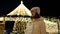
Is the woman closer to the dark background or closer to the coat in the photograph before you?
the coat

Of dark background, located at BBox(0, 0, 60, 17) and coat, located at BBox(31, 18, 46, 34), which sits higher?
dark background, located at BBox(0, 0, 60, 17)

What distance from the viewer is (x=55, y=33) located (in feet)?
9.91

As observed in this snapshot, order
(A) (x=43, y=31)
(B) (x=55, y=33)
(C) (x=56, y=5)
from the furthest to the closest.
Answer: (C) (x=56, y=5), (B) (x=55, y=33), (A) (x=43, y=31)

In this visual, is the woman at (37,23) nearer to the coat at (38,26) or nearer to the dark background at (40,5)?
the coat at (38,26)

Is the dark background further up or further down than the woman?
further up

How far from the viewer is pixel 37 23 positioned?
2.34 meters

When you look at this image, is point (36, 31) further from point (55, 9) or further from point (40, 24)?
point (55, 9)

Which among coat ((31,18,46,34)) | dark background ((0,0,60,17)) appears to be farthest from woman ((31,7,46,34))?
dark background ((0,0,60,17))

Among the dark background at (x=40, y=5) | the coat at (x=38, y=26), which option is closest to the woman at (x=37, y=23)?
the coat at (x=38, y=26)

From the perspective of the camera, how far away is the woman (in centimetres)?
228

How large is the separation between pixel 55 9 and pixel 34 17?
5.54 metres

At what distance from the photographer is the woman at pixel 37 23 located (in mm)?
2283

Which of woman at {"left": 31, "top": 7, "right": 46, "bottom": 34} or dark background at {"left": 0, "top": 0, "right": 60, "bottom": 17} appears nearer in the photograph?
woman at {"left": 31, "top": 7, "right": 46, "bottom": 34}

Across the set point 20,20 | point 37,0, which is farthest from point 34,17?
point 37,0
